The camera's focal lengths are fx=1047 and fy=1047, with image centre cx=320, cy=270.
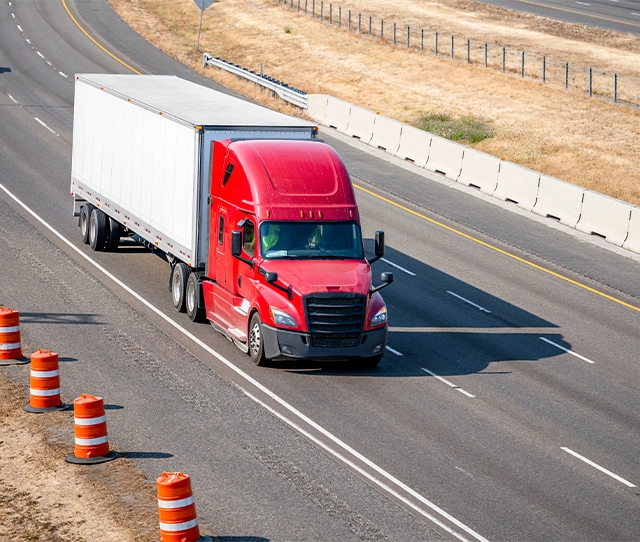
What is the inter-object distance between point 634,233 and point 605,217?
49.2 inches

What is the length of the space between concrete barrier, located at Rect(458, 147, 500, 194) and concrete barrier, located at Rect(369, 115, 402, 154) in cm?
437

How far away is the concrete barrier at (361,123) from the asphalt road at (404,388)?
1019cm

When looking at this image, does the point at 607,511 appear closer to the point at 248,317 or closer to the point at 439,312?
the point at 248,317

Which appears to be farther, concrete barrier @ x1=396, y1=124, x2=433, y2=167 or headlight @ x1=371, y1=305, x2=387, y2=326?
concrete barrier @ x1=396, y1=124, x2=433, y2=167

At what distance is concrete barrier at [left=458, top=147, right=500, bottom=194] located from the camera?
117 ft

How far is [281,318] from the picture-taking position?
60.2 feet

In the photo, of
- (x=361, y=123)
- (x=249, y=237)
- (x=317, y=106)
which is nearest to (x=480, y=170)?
(x=361, y=123)

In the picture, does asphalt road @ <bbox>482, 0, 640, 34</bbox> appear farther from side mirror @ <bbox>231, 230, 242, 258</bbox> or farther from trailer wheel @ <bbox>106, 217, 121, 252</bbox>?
side mirror @ <bbox>231, 230, 242, 258</bbox>

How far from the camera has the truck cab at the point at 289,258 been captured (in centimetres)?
1838

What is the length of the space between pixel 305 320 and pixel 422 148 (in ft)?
72.2

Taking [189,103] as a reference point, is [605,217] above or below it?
below

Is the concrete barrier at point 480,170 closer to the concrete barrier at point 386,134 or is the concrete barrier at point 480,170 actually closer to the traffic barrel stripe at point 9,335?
the concrete barrier at point 386,134

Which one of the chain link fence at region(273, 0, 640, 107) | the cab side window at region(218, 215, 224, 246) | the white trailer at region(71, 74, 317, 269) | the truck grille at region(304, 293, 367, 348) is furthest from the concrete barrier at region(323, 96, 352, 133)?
the truck grille at region(304, 293, 367, 348)

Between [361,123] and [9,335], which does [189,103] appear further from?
[361,123]
